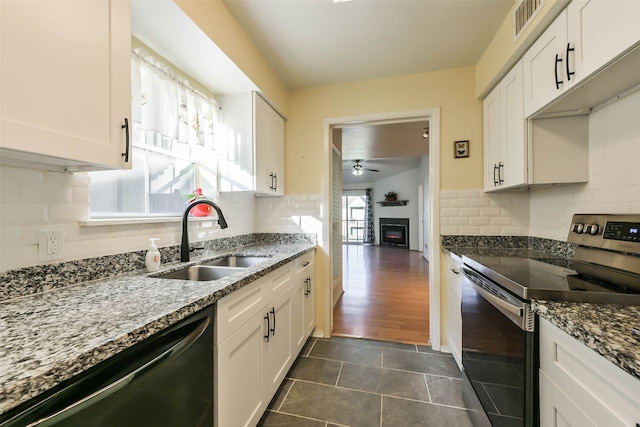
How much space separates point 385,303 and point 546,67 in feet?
9.55

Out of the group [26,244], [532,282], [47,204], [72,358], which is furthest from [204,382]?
[532,282]

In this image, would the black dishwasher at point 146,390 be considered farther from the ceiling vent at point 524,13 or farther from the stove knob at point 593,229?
the ceiling vent at point 524,13

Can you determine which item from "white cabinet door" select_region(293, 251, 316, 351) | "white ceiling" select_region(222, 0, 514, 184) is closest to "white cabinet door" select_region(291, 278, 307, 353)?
"white cabinet door" select_region(293, 251, 316, 351)

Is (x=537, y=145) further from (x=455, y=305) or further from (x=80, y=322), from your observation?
(x=80, y=322)

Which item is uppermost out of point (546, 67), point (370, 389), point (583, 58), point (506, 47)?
point (506, 47)

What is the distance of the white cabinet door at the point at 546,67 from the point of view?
1272 millimetres

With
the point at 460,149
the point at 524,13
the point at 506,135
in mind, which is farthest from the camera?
the point at 460,149

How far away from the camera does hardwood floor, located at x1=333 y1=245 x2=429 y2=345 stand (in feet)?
8.64

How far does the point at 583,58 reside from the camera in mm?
1142

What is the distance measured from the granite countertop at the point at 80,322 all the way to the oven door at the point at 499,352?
45.4 inches

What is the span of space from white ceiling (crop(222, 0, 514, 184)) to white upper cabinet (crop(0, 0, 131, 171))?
0.97 metres

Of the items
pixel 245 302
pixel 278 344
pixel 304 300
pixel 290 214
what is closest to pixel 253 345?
pixel 245 302

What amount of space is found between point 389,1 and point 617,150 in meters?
1.52

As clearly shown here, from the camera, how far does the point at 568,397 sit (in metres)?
0.78
